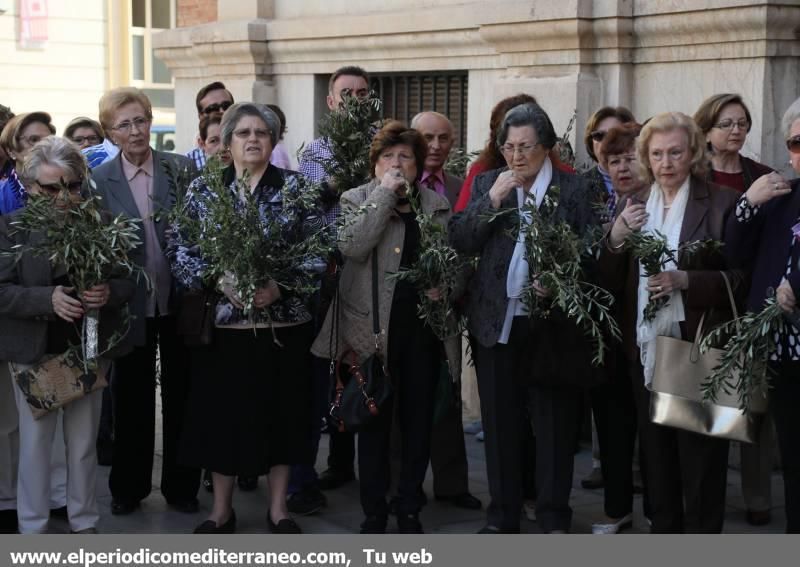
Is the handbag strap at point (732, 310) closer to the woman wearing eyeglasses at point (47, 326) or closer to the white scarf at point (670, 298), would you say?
the white scarf at point (670, 298)

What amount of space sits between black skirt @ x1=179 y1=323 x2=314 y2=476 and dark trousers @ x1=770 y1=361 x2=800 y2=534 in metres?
2.13

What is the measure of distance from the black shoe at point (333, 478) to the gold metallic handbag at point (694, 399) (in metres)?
2.16

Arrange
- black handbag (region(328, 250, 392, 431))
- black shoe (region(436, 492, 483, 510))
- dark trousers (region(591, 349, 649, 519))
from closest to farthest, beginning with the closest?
black handbag (region(328, 250, 392, 431)) → dark trousers (region(591, 349, 649, 519)) → black shoe (region(436, 492, 483, 510))

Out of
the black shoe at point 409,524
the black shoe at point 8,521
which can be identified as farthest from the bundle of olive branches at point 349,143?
the black shoe at point 8,521

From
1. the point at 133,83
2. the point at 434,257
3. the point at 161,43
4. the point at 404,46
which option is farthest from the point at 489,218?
the point at 133,83

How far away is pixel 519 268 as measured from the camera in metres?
5.81

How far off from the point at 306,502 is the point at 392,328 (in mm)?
1125

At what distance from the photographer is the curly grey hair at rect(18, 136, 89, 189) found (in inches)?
230

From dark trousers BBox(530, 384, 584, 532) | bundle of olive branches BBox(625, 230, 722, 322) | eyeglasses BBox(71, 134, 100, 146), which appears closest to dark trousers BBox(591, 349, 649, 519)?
dark trousers BBox(530, 384, 584, 532)

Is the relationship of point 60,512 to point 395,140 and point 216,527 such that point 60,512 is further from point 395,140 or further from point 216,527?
point 395,140

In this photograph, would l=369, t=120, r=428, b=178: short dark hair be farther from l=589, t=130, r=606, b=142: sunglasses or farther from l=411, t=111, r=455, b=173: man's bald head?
l=589, t=130, r=606, b=142: sunglasses
